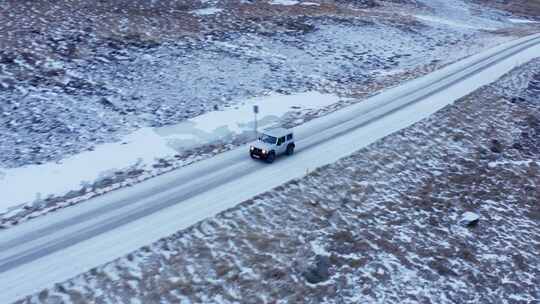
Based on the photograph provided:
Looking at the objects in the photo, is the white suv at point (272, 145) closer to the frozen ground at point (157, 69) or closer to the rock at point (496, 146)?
the frozen ground at point (157, 69)

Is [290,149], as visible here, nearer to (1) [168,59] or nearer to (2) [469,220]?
(2) [469,220]

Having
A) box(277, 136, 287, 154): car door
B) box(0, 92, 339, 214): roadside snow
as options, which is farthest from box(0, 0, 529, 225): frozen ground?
box(277, 136, 287, 154): car door

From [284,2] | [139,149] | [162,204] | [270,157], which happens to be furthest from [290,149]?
[284,2]

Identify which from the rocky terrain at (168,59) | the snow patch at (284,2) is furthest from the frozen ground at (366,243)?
the snow patch at (284,2)

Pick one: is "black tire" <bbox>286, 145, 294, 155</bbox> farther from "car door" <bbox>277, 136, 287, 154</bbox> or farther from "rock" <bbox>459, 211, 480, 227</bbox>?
"rock" <bbox>459, 211, 480, 227</bbox>

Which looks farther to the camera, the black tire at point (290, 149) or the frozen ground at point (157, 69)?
the black tire at point (290, 149)

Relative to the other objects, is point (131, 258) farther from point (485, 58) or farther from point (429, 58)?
point (485, 58)
